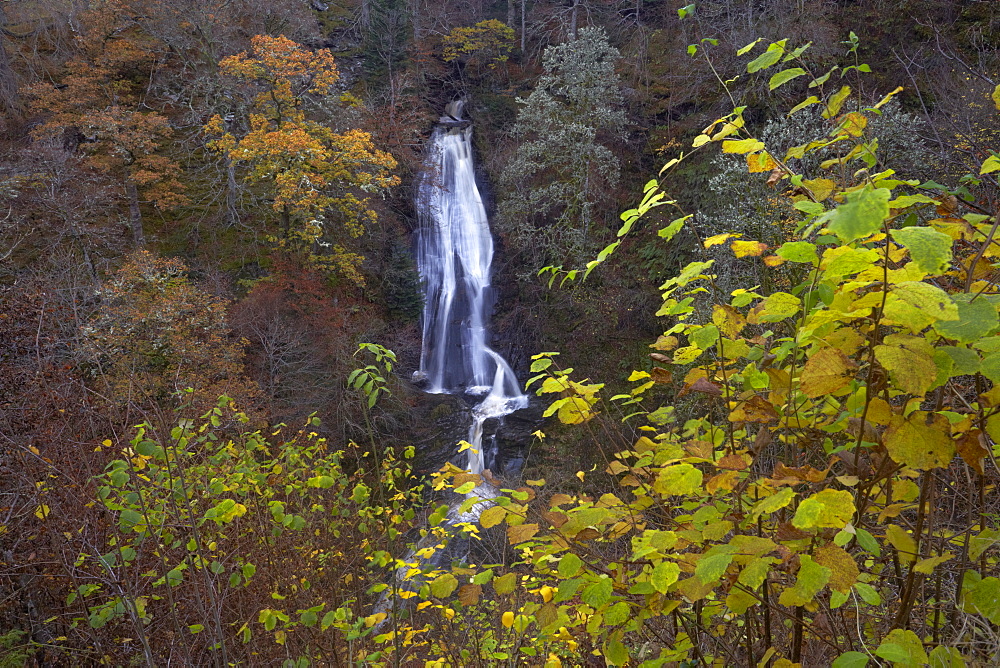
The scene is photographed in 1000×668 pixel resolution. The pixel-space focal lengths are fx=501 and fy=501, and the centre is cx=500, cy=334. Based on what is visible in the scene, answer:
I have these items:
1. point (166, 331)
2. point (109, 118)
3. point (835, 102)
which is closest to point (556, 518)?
point (835, 102)

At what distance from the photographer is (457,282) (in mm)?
16656

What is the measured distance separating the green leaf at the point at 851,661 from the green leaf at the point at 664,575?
0.29 m

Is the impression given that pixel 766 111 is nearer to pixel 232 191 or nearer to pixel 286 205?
pixel 286 205

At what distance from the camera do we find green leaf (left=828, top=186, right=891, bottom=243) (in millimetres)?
734

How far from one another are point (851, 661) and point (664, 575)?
335 millimetres

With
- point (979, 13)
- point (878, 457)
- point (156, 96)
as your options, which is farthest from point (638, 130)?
point (878, 457)

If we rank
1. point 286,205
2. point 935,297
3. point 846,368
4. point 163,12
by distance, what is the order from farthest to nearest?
1. point 163,12
2. point 286,205
3. point 846,368
4. point 935,297

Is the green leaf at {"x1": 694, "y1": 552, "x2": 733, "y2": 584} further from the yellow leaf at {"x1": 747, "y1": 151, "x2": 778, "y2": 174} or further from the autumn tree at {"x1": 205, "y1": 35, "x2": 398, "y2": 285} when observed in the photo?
the autumn tree at {"x1": 205, "y1": 35, "x2": 398, "y2": 285}

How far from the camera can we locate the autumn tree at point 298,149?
10781mm

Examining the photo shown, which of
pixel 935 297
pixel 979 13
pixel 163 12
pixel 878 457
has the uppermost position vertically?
pixel 163 12

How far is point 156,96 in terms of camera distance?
49.3 ft

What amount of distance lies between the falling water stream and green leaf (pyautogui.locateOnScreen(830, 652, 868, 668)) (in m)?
12.6

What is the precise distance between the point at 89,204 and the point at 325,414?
22.2 feet

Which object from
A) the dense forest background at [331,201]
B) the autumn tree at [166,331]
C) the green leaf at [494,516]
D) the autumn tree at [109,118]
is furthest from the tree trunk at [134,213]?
the green leaf at [494,516]
